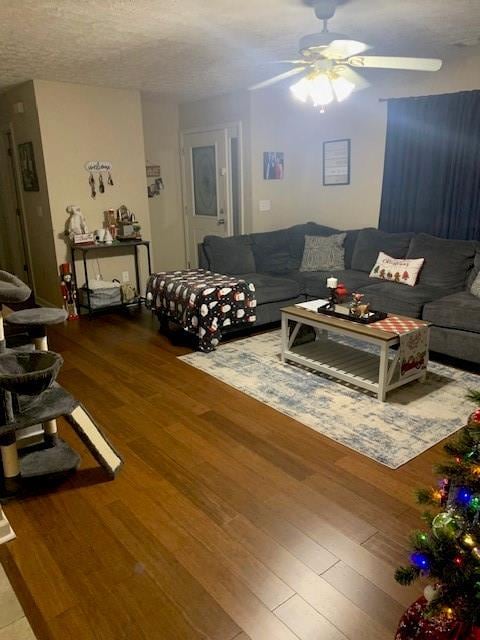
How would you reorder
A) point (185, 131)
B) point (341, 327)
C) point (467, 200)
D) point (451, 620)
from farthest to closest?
point (185, 131) < point (467, 200) < point (341, 327) < point (451, 620)

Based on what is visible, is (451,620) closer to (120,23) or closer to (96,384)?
(96,384)

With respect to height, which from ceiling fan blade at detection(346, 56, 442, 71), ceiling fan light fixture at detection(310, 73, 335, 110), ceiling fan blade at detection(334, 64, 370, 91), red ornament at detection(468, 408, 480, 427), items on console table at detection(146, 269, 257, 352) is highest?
ceiling fan blade at detection(346, 56, 442, 71)

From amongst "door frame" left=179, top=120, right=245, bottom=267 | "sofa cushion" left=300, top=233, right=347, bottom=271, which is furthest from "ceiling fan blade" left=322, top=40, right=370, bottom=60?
"door frame" left=179, top=120, right=245, bottom=267

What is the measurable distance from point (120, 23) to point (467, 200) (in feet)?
10.6

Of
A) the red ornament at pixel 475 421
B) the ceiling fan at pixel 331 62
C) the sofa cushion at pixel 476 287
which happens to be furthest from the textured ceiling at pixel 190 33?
the red ornament at pixel 475 421

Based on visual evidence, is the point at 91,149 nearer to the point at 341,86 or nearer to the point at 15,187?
the point at 15,187

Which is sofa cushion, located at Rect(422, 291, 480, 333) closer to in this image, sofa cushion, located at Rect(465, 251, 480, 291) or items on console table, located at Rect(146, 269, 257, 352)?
sofa cushion, located at Rect(465, 251, 480, 291)

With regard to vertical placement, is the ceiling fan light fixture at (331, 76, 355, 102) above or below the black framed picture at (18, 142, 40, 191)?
above

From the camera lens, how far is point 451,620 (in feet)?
4.42

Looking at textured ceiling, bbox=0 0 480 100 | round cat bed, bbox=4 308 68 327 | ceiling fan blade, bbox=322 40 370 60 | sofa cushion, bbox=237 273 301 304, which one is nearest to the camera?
round cat bed, bbox=4 308 68 327

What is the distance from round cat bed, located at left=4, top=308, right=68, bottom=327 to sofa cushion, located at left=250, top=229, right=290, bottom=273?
2.99 metres

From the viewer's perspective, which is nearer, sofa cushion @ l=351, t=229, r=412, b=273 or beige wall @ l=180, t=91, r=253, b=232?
sofa cushion @ l=351, t=229, r=412, b=273

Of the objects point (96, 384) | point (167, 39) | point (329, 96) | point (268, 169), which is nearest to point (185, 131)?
point (268, 169)

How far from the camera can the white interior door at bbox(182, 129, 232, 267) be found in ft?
20.3
